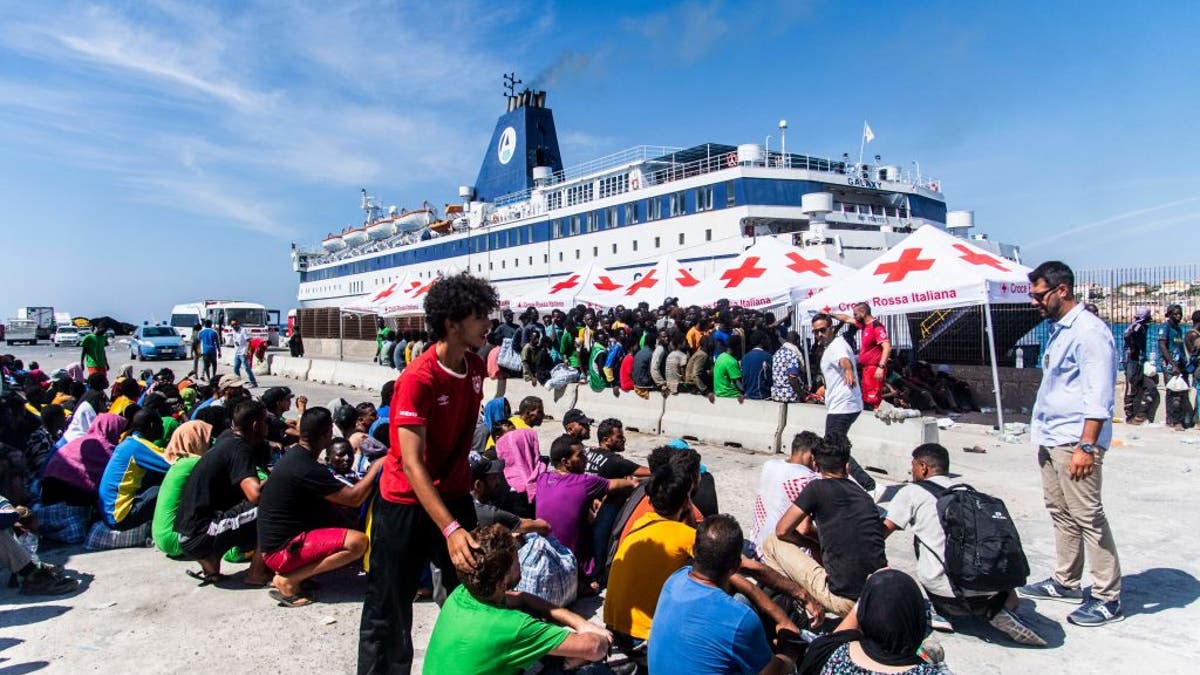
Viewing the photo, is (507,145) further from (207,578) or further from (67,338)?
(207,578)

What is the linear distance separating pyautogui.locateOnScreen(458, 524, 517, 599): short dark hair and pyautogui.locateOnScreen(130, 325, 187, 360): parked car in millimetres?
30405

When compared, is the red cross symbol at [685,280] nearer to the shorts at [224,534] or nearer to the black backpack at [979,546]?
A: the shorts at [224,534]

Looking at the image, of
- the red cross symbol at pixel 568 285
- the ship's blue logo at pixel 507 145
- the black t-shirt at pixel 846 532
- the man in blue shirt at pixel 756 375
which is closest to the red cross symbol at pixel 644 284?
the red cross symbol at pixel 568 285

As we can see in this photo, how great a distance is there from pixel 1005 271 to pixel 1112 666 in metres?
8.23

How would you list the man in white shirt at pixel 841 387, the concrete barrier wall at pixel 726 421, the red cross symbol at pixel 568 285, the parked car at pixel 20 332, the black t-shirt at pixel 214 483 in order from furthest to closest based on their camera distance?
the parked car at pixel 20 332 → the red cross symbol at pixel 568 285 → the concrete barrier wall at pixel 726 421 → the man in white shirt at pixel 841 387 → the black t-shirt at pixel 214 483

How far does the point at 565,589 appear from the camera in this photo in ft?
14.0

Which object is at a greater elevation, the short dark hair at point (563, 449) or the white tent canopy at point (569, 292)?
the white tent canopy at point (569, 292)

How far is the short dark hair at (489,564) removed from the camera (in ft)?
8.64

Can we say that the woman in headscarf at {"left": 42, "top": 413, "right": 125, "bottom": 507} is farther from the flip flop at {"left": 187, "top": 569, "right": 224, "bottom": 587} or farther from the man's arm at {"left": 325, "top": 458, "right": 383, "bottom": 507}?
the man's arm at {"left": 325, "top": 458, "right": 383, "bottom": 507}

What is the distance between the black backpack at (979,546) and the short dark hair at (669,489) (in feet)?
4.74

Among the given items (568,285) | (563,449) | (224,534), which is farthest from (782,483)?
(568,285)

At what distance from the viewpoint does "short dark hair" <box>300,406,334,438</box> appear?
15.0 feet

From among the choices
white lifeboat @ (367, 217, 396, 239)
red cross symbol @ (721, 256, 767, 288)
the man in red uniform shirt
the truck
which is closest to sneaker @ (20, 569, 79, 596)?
the man in red uniform shirt

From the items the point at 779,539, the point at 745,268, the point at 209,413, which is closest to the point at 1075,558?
the point at 779,539
